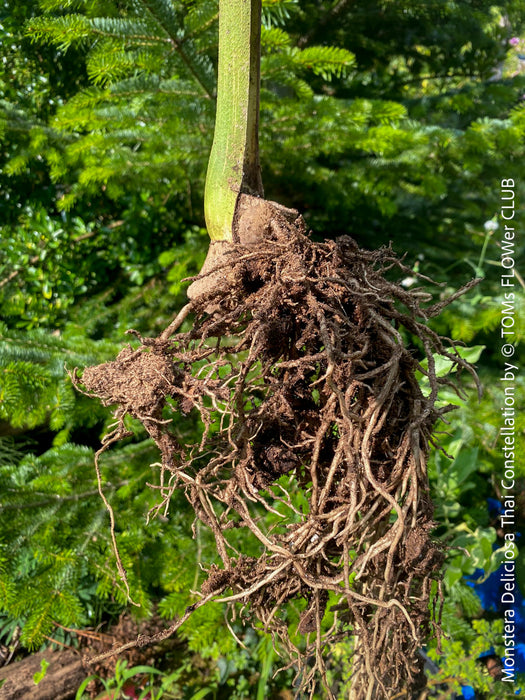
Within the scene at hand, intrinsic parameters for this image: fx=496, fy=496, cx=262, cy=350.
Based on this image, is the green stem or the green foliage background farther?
the green foliage background

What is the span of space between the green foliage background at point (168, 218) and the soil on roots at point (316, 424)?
73 centimetres

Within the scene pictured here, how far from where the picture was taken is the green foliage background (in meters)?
1.34

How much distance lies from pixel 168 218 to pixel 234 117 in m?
1.70

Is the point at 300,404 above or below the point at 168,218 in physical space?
below

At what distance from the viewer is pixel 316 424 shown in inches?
30.1

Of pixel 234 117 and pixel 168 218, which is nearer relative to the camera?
pixel 234 117

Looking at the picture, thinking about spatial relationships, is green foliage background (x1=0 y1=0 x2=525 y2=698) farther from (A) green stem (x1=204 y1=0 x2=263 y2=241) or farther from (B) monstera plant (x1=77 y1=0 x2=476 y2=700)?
(B) monstera plant (x1=77 y1=0 x2=476 y2=700)

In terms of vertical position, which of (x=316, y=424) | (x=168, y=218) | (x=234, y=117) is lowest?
(x=316, y=424)

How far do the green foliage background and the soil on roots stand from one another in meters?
0.73

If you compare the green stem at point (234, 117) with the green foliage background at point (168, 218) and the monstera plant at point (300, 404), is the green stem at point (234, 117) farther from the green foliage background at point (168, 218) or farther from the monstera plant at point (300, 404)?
the green foliage background at point (168, 218)

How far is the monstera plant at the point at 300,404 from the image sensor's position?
0.68 meters

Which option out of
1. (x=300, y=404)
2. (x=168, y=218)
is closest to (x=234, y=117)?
(x=300, y=404)

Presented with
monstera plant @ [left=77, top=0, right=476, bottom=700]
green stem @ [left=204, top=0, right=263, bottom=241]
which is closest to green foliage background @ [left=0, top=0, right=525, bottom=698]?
green stem @ [left=204, top=0, right=263, bottom=241]

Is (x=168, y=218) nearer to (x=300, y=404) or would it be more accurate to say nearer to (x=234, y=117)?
(x=234, y=117)
